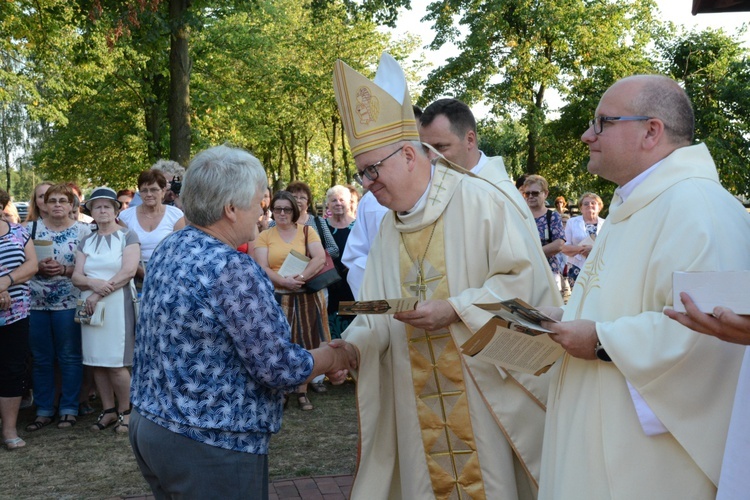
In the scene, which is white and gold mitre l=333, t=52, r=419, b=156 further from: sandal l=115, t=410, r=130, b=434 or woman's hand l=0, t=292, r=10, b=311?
sandal l=115, t=410, r=130, b=434

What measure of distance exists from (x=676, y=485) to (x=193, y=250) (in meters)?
1.75

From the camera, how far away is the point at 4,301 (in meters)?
5.98

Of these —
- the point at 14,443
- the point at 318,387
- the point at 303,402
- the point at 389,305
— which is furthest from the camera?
the point at 318,387

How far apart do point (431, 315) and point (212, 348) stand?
92 cm

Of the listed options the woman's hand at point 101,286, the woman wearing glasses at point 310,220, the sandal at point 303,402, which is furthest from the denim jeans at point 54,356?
the woman wearing glasses at point 310,220

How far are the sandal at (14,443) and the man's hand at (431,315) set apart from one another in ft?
A: 14.6

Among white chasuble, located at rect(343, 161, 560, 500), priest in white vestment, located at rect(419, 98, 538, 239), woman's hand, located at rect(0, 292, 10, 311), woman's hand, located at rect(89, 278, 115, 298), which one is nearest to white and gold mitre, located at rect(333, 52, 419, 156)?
white chasuble, located at rect(343, 161, 560, 500)

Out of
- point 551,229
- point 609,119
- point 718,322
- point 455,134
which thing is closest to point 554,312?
point 609,119

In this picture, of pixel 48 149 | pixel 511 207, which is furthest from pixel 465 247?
pixel 48 149

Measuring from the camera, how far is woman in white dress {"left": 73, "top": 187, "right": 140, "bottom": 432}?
22.1 feet

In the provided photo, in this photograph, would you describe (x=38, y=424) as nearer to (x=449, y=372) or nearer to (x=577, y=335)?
(x=449, y=372)

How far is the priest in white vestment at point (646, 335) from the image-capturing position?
239 centimetres

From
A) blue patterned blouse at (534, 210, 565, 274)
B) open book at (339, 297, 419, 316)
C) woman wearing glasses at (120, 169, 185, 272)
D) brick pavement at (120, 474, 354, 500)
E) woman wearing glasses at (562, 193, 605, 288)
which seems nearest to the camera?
open book at (339, 297, 419, 316)

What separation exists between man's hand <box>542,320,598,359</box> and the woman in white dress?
5020mm
